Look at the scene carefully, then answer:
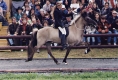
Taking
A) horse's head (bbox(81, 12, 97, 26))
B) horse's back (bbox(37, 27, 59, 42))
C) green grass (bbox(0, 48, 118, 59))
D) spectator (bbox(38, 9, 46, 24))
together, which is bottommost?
green grass (bbox(0, 48, 118, 59))

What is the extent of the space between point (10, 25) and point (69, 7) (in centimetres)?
290

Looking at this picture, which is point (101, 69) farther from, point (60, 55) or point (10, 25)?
point (10, 25)

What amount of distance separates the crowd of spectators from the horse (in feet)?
7.05

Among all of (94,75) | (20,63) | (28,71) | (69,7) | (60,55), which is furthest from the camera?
(69,7)

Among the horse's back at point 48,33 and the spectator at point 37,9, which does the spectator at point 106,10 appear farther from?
the horse's back at point 48,33

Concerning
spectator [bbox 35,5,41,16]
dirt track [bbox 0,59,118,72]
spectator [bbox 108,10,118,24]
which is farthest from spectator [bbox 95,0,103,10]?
dirt track [bbox 0,59,118,72]

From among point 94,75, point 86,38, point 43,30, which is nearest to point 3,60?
point 43,30

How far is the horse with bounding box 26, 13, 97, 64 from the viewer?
57.4ft

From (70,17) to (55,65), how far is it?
3.89 meters

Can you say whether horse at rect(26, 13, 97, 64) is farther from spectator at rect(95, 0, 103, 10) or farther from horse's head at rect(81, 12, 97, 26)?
spectator at rect(95, 0, 103, 10)

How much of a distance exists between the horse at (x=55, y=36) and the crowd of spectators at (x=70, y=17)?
2.15 meters

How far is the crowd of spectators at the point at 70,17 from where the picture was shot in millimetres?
20516

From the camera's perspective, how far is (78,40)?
1759cm

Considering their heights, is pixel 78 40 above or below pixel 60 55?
above
